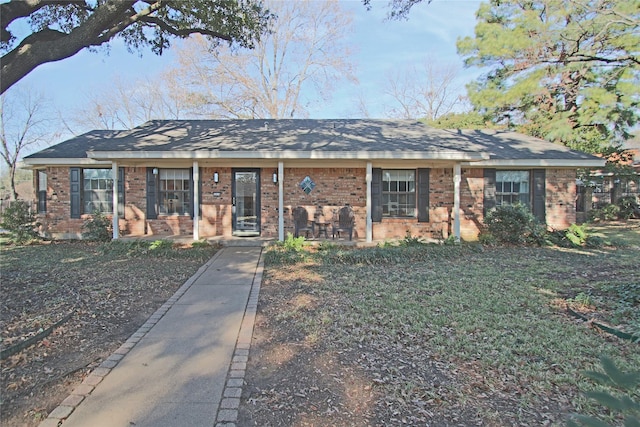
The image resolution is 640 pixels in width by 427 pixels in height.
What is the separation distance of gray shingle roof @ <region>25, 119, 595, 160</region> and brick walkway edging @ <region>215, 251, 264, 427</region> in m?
5.87

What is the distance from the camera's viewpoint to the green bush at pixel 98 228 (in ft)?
35.4

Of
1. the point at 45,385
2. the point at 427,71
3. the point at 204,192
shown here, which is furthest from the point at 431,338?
the point at 427,71

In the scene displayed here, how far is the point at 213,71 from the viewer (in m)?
23.4

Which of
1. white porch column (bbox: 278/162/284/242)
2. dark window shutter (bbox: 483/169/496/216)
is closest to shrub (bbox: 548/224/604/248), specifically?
dark window shutter (bbox: 483/169/496/216)

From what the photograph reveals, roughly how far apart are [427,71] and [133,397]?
97.9ft

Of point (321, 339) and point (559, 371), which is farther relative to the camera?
point (321, 339)

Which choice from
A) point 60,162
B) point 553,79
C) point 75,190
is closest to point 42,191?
point 75,190

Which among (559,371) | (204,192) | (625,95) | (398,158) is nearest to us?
(559,371)

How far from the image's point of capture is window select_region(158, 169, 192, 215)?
11.4 metres

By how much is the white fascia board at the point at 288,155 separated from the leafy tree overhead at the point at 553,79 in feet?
26.4

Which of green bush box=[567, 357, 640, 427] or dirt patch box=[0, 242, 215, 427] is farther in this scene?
dirt patch box=[0, 242, 215, 427]

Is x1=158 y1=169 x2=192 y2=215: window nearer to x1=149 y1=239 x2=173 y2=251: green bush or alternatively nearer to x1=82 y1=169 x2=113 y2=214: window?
x1=82 y1=169 x2=113 y2=214: window

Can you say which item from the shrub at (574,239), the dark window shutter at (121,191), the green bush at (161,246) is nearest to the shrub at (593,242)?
the shrub at (574,239)

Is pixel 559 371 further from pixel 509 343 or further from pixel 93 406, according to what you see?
pixel 93 406
